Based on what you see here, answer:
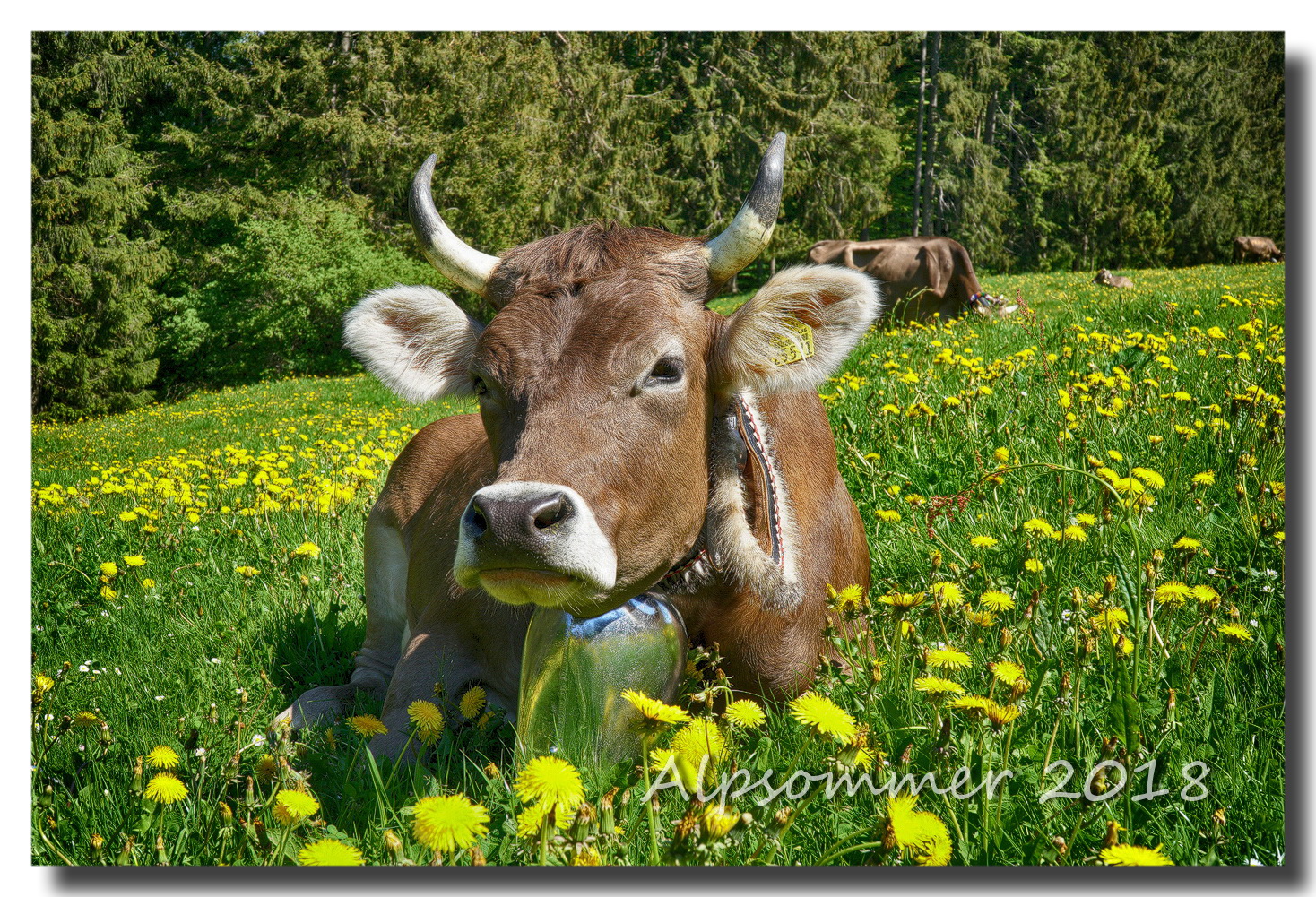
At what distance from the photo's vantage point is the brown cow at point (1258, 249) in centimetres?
297

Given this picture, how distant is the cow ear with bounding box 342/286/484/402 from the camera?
2.70 meters

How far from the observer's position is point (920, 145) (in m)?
5.41

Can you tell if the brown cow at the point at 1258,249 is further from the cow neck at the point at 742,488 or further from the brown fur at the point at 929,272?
the brown fur at the point at 929,272

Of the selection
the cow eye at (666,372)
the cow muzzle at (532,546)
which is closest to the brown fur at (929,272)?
the cow eye at (666,372)

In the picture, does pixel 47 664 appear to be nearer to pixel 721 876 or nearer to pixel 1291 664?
pixel 721 876

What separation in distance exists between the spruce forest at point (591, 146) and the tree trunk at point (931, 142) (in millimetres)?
27

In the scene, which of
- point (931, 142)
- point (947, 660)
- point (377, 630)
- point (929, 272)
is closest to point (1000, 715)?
point (947, 660)

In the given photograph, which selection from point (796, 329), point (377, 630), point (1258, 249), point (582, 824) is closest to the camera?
point (582, 824)

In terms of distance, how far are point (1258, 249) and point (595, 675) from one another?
275 cm

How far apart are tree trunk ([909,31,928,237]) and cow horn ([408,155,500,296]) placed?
166 cm

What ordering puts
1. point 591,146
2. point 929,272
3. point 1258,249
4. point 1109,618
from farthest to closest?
point 929,272, point 591,146, point 1258,249, point 1109,618

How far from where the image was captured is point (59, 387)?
3232 millimetres

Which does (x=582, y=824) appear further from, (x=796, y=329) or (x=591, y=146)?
(x=591, y=146)
